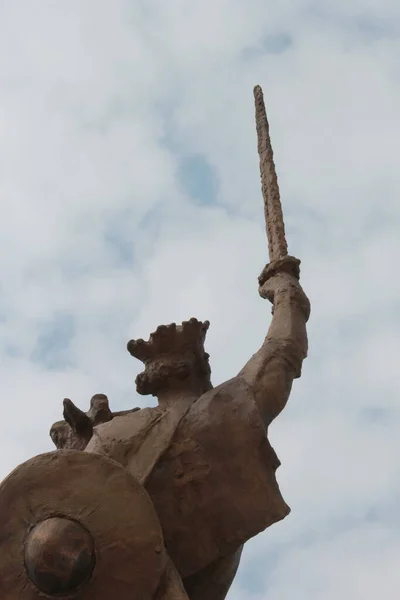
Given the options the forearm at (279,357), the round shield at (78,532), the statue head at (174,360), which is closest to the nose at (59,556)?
the round shield at (78,532)

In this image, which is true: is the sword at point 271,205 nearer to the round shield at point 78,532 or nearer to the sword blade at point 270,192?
the sword blade at point 270,192

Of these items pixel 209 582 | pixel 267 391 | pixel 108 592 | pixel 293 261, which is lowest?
pixel 108 592

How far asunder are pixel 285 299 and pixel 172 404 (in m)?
0.82

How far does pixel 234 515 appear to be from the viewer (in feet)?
12.6

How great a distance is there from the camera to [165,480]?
154 inches

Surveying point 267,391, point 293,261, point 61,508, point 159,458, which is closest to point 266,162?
point 293,261

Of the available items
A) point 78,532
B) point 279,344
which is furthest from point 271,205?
point 78,532

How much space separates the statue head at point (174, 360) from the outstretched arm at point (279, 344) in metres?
0.28

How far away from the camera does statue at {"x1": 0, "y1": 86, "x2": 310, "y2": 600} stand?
331 cm

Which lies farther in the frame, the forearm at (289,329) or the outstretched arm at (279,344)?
the forearm at (289,329)

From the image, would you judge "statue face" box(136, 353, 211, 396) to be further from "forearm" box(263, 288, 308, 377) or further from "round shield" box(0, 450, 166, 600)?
"round shield" box(0, 450, 166, 600)

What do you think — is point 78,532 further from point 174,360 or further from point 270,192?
point 270,192

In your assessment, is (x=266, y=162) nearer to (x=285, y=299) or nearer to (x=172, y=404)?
(x=285, y=299)

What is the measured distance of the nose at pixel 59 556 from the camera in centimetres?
321
